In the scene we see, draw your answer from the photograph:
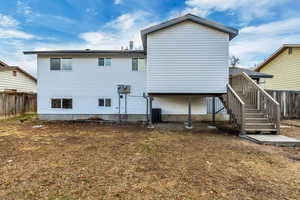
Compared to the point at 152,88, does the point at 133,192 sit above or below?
below

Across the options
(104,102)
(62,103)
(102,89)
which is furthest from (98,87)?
(62,103)

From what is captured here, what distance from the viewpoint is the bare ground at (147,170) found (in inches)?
95.4

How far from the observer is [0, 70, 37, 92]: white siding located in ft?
42.3

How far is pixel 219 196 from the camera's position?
2328 millimetres

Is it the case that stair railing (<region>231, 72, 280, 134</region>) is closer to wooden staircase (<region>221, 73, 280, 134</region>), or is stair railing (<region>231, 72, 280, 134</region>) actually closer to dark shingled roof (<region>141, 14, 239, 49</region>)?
wooden staircase (<region>221, 73, 280, 134</region>)

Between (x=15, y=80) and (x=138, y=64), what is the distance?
1306cm

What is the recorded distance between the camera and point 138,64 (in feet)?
31.1

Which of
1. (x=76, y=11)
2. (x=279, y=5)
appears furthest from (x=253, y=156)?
(x=76, y=11)

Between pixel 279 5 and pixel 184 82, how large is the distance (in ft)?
32.9

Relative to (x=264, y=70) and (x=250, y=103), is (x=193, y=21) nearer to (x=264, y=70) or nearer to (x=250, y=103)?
(x=250, y=103)

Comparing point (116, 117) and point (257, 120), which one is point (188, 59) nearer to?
point (257, 120)

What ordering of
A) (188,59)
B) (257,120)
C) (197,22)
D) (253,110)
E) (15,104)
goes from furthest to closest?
(15,104), (188,59), (197,22), (253,110), (257,120)

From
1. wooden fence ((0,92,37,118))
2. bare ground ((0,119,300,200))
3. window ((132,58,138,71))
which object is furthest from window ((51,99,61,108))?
window ((132,58,138,71))

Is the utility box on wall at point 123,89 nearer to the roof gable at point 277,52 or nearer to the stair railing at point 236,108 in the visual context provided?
the stair railing at point 236,108
